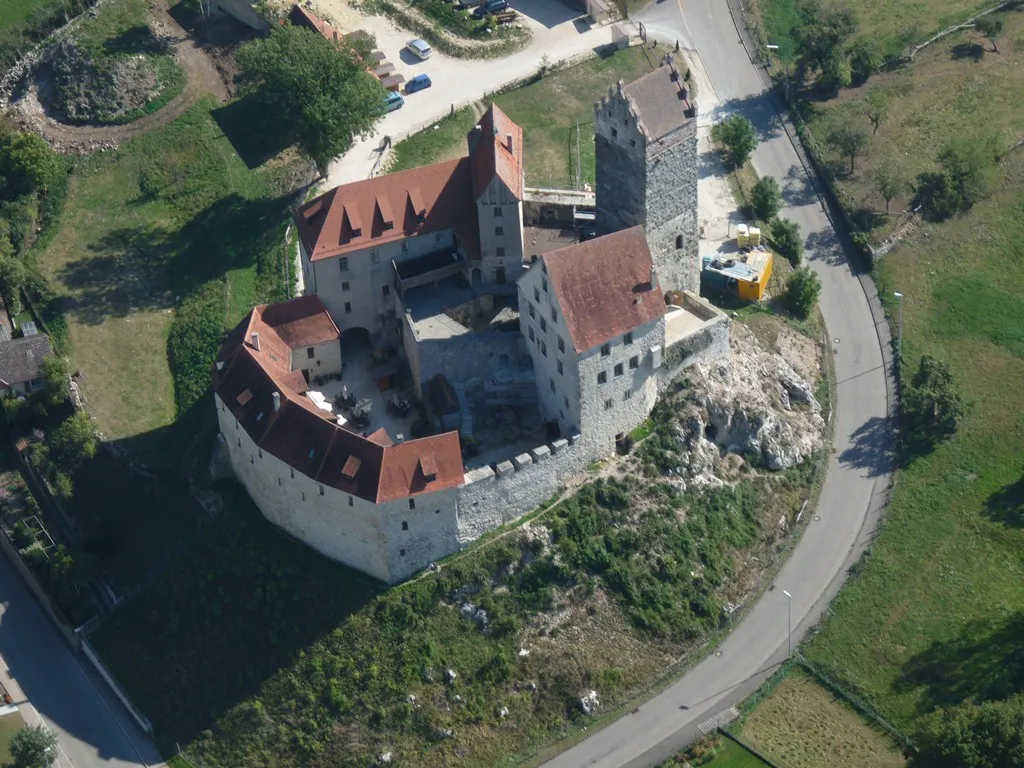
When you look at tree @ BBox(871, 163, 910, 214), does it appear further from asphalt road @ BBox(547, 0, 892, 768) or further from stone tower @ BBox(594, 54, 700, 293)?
stone tower @ BBox(594, 54, 700, 293)

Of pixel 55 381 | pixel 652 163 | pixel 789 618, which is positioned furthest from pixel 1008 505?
pixel 55 381

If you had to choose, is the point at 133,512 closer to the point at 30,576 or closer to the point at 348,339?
the point at 30,576

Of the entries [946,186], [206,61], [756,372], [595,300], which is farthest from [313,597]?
[946,186]

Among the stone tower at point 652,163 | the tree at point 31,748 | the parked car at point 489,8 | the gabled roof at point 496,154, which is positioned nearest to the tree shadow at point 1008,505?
the stone tower at point 652,163

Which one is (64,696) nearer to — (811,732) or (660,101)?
(811,732)

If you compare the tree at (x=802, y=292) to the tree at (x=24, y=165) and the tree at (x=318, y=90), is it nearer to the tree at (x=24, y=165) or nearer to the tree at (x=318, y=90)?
the tree at (x=318, y=90)
